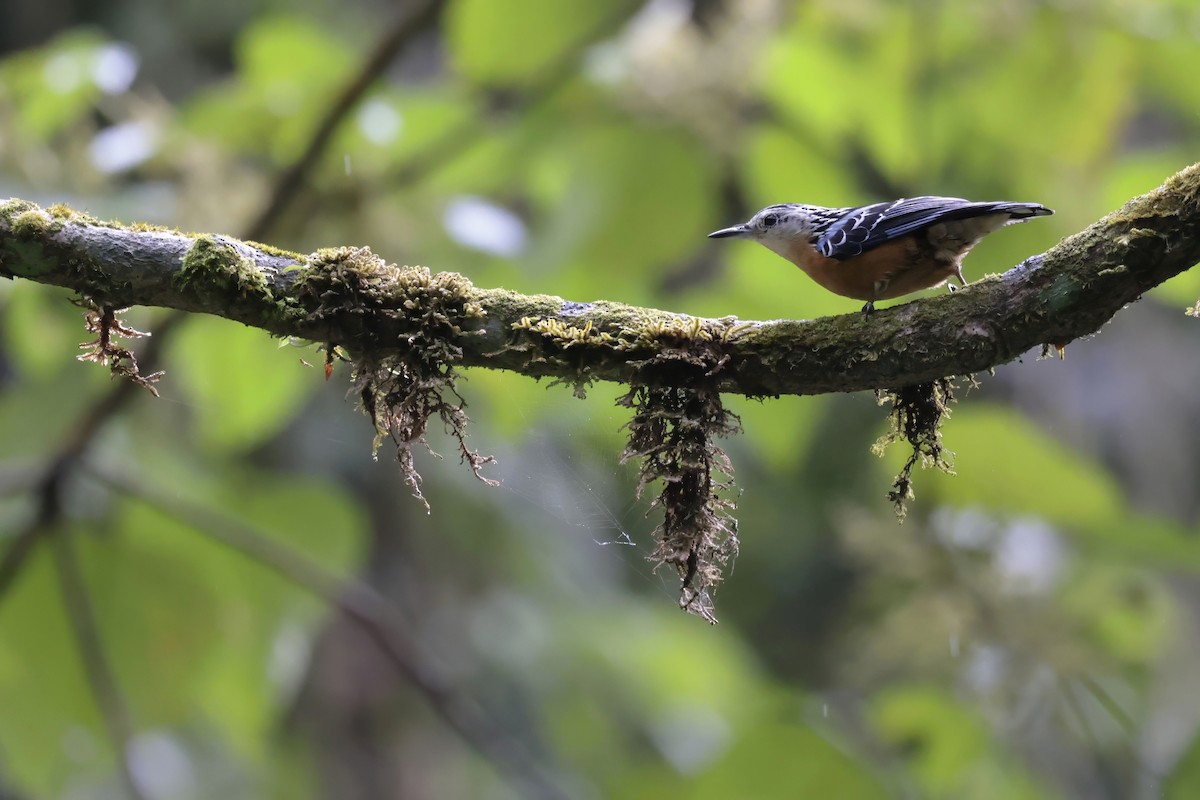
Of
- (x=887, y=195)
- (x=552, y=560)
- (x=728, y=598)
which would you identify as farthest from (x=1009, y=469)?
(x=552, y=560)

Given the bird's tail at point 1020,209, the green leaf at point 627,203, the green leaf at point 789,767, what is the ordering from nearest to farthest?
the bird's tail at point 1020,209 → the green leaf at point 789,767 → the green leaf at point 627,203

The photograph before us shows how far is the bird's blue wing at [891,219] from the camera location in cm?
182

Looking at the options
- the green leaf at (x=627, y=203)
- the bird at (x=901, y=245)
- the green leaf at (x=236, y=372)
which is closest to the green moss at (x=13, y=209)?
the bird at (x=901, y=245)

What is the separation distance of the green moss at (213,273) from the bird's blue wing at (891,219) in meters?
1.10

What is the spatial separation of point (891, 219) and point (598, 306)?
0.65 m

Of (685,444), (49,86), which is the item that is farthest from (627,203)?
(685,444)

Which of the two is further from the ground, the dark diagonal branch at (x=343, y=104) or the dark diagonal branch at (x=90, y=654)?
the dark diagonal branch at (x=343, y=104)

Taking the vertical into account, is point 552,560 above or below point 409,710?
above

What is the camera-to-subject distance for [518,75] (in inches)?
125

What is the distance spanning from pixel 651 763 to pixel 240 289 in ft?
16.1

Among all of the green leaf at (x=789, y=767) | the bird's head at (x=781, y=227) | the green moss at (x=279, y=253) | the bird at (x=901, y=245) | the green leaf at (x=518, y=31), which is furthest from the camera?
the green leaf at (x=518, y=31)

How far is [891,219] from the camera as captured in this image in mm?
1950

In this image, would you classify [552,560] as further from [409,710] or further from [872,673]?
[872,673]

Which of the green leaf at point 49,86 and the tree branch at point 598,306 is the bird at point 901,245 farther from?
the green leaf at point 49,86
